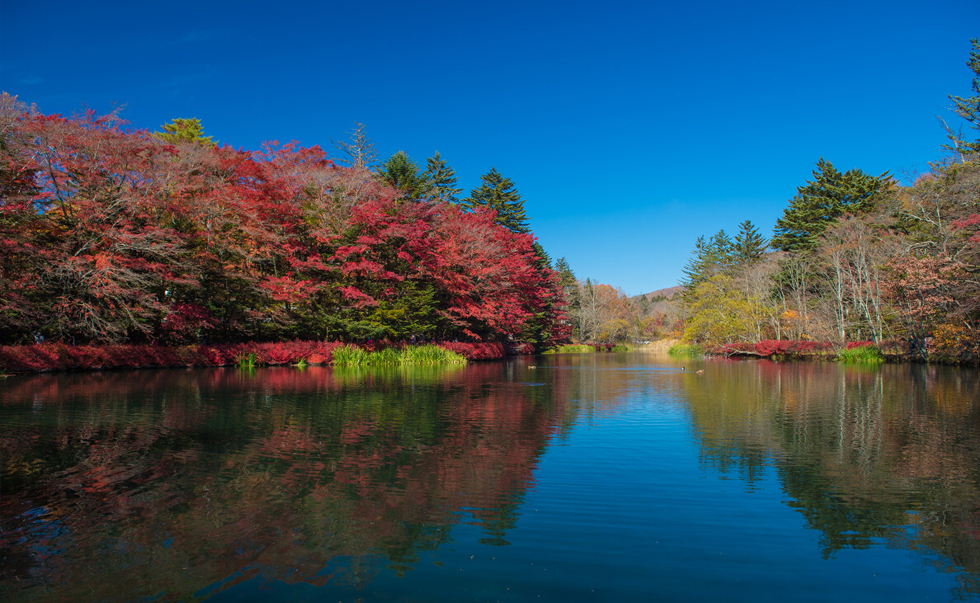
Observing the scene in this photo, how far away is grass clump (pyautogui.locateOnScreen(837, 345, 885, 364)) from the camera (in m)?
30.7

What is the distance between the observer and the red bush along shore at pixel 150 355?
18938 millimetres

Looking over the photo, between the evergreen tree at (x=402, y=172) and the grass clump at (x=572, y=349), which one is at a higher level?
the evergreen tree at (x=402, y=172)

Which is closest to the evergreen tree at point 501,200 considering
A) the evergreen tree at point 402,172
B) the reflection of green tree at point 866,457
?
the evergreen tree at point 402,172

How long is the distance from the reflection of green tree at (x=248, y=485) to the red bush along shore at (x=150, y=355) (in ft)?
28.8

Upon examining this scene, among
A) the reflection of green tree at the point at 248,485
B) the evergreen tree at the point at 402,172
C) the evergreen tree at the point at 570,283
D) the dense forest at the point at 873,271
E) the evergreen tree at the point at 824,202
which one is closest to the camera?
the reflection of green tree at the point at 248,485

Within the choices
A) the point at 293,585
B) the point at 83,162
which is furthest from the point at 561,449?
the point at 83,162

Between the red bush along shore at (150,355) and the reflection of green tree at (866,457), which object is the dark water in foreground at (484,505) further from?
the red bush along shore at (150,355)

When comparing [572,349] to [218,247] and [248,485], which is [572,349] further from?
[248,485]

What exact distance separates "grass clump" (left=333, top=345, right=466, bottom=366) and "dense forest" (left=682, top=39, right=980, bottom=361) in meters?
24.0

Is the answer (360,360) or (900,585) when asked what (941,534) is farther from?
(360,360)

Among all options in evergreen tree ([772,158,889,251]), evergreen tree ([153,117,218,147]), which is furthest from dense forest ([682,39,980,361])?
evergreen tree ([153,117,218,147])

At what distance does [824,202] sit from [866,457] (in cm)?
4638

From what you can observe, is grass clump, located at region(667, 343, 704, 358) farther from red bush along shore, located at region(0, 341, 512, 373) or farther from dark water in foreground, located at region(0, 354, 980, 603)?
dark water in foreground, located at region(0, 354, 980, 603)

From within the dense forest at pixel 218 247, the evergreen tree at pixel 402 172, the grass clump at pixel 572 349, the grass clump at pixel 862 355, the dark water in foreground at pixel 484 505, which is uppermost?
the evergreen tree at pixel 402 172
